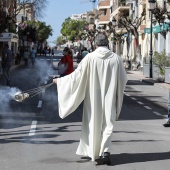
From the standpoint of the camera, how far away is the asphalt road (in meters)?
7.38

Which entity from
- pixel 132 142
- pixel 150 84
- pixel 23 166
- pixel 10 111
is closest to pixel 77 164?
pixel 23 166

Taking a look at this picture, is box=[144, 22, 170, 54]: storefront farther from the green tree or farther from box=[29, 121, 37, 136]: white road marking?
the green tree

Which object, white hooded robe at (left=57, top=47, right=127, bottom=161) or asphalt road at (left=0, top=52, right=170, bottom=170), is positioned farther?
asphalt road at (left=0, top=52, right=170, bottom=170)

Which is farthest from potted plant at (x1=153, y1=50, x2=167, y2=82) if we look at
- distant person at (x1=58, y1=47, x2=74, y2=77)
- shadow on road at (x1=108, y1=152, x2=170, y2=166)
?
shadow on road at (x1=108, y1=152, x2=170, y2=166)

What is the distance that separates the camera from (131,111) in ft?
48.2

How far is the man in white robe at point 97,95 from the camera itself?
7.25m

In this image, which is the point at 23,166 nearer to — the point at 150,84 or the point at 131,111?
the point at 131,111

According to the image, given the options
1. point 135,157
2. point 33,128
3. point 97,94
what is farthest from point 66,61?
point 97,94

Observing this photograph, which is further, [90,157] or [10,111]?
[10,111]

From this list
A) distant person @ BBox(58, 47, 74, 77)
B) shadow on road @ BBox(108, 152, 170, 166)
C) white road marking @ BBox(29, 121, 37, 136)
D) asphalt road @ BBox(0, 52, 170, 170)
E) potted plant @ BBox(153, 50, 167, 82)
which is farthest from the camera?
potted plant @ BBox(153, 50, 167, 82)

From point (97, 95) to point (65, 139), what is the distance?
238 cm

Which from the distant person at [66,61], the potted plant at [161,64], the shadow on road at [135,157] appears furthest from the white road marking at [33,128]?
the potted plant at [161,64]

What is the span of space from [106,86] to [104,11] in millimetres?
105093

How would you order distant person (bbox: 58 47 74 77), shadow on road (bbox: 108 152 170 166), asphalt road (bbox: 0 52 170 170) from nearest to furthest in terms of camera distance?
asphalt road (bbox: 0 52 170 170), shadow on road (bbox: 108 152 170 166), distant person (bbox: 58 47 74 77)
